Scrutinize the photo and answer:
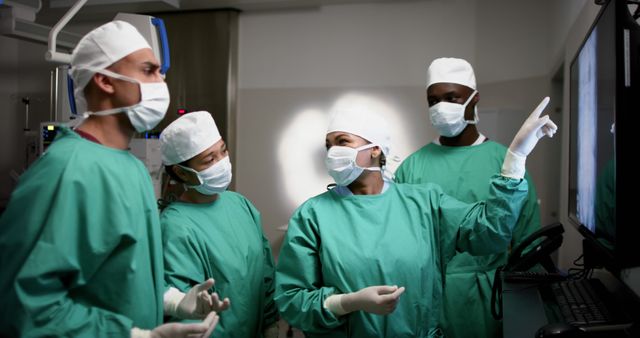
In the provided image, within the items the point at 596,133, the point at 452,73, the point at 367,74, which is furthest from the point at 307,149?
the point at 596,133

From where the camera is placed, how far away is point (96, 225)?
114 cm

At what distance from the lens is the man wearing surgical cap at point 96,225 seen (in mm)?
1061

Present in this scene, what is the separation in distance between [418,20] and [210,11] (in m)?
1.91

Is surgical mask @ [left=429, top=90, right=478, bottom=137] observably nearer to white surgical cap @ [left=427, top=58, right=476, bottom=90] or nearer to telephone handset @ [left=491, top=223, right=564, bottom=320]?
white surgical cap @ [left=427, top=58, right=476, bottom=90]

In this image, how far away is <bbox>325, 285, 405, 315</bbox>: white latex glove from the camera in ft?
4.42

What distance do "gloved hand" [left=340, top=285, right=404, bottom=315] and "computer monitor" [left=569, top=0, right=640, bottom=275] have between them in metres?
0.55

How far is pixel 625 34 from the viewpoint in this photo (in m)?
1.25

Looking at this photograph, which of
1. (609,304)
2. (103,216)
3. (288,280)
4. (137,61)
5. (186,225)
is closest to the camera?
(103,216)

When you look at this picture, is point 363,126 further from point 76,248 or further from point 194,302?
point 76,248

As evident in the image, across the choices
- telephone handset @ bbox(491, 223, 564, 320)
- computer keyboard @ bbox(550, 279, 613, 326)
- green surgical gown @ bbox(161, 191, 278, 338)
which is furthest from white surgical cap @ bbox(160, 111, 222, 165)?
computer keyboard @ bbox(550, 279, 613, 326)

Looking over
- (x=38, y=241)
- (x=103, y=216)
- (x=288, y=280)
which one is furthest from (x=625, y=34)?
(x=38, y=241)

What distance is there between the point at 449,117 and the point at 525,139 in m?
0.65

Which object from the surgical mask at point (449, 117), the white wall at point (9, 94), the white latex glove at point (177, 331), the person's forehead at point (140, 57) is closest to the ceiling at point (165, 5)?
the white wall at point (9, 94)

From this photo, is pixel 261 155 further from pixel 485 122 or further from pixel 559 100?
pixel 559 100
